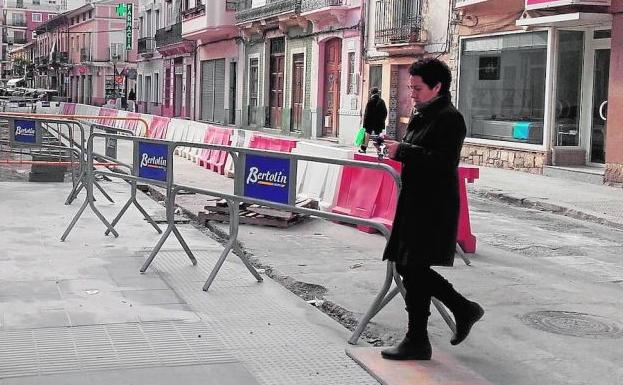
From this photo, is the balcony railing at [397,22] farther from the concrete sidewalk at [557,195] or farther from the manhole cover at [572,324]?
the manhole cover at [572,324]

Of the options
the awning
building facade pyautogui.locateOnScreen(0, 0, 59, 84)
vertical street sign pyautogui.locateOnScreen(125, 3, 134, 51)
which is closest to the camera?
the awning

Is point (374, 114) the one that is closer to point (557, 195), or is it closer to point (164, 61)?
point (557, 195)

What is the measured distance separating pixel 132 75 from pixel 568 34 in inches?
2023

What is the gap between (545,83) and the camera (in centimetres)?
1877

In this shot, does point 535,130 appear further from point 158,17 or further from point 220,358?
point 158,17

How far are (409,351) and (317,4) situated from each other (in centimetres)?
2519

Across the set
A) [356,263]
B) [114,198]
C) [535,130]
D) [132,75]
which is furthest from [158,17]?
[356,263]

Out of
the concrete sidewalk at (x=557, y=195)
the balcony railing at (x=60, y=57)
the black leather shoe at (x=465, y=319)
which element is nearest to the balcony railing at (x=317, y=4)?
the concrete sidewalk at (x=557, y=195)

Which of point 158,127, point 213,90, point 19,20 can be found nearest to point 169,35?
point 213,90

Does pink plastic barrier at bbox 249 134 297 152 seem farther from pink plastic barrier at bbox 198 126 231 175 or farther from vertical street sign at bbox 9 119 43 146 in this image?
vertical street sign at bbox 9 119 43 146

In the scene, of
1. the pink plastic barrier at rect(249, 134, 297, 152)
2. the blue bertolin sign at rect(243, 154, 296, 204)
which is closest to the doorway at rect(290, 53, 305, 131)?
the pink plastic barrier at rect(249, 134, 297, 152)

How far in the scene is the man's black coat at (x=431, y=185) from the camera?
486cm

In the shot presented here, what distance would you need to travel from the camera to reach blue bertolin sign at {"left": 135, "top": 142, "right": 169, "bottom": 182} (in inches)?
317

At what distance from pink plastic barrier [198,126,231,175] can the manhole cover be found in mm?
11413
